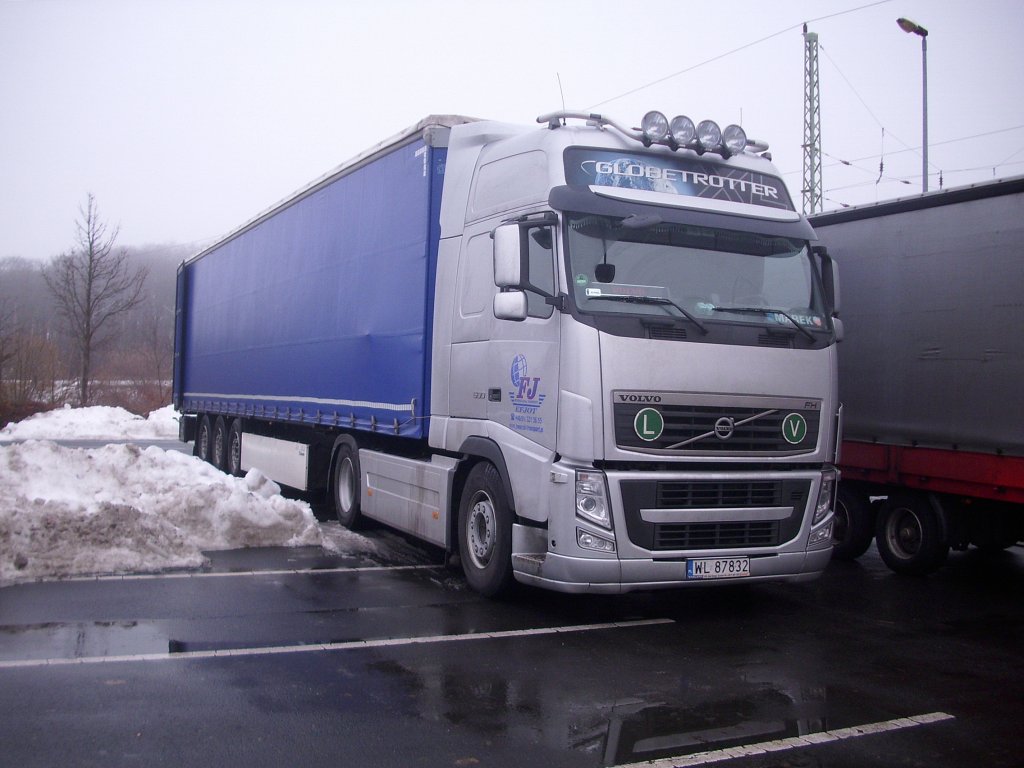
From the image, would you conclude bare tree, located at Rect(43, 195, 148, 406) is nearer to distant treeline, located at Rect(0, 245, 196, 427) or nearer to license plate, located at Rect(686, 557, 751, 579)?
distant treeline, located at Rect(0, 245, 196, 427)

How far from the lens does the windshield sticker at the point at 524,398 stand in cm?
738

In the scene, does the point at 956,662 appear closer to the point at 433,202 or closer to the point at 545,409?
the point at 545,409

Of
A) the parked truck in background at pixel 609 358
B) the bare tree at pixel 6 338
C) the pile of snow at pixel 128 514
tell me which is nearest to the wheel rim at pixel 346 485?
the pile of snow at pixel 128 514

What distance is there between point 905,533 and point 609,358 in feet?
15.2

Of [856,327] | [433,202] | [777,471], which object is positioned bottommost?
[777,471]

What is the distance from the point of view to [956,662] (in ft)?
22.0

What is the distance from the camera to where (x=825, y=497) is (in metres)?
7.85

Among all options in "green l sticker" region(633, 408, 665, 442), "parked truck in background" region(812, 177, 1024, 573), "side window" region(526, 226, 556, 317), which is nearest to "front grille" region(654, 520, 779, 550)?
"green l sticker" region(633, 408, 665, 442)

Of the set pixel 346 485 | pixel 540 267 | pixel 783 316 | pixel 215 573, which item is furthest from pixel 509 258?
pixel 346 485

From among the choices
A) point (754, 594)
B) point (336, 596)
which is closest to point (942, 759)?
point (754, 594)

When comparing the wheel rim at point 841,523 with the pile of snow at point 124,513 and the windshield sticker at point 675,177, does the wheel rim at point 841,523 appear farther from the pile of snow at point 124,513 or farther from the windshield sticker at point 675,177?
the pile of snow at point 124,513

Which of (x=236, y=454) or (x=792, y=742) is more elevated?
(x=236, y=454)

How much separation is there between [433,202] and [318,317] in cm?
358

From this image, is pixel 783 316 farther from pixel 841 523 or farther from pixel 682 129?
pixel 841 523
